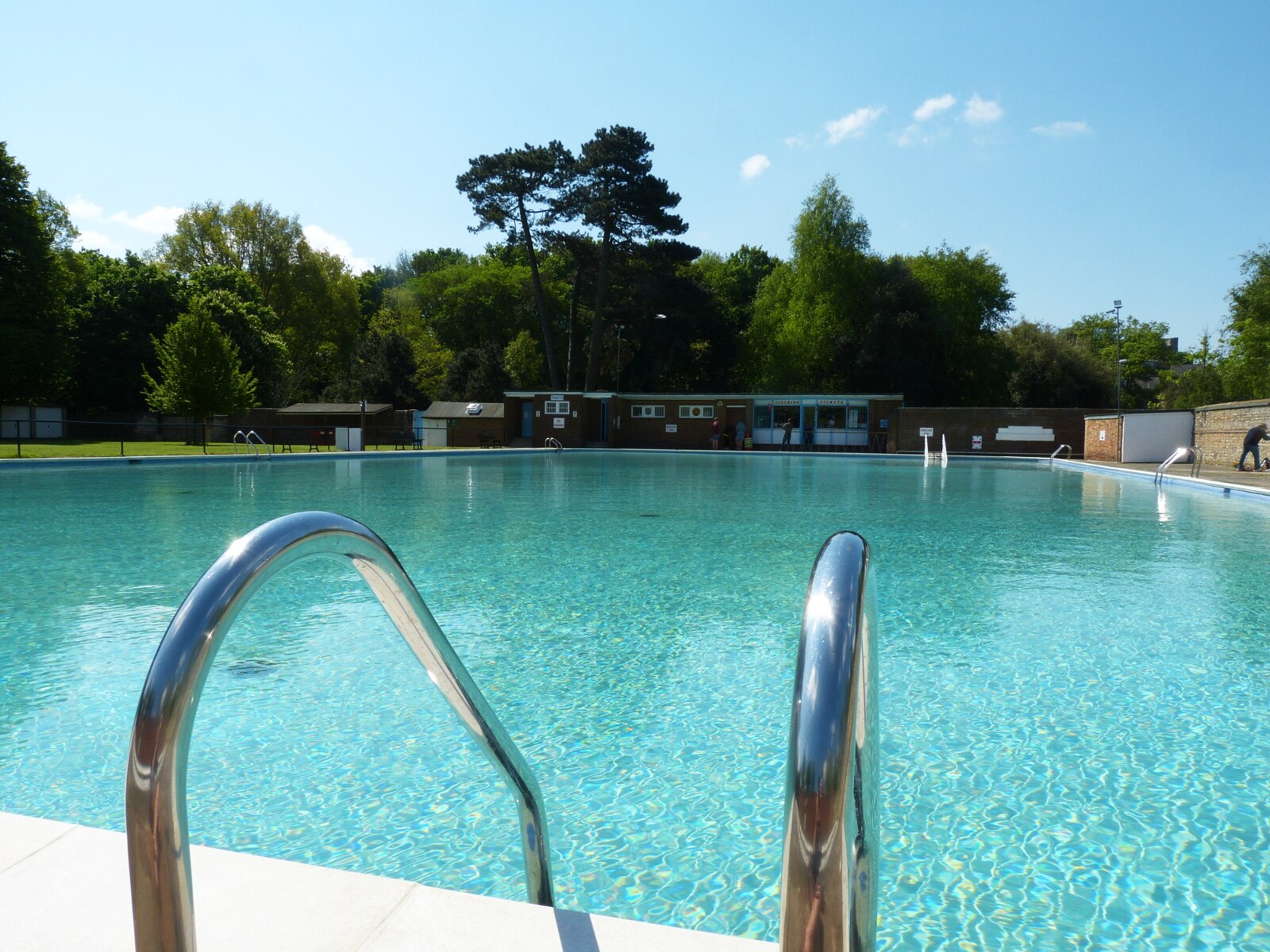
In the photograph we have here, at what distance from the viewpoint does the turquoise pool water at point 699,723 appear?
110 inches

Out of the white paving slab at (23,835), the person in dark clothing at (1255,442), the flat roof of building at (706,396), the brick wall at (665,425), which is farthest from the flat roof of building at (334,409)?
the white paving slab at (23,835)

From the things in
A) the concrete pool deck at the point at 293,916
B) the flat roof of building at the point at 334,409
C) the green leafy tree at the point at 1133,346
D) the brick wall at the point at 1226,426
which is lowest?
the concrete pool deck at the point at 293,916

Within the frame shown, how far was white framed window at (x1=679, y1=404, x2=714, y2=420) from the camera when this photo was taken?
39.9 meters

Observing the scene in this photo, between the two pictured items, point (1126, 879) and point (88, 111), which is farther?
point (88, 111)

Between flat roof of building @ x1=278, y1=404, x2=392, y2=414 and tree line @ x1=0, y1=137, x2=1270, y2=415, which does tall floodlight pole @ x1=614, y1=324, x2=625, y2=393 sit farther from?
flat roof of building @ x1=278, y1=404, x2=392, y2=414

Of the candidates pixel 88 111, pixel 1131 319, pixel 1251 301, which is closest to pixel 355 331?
pixel 88 111

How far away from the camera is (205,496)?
14023 millimetres

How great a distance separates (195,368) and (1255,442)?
34148 millimetres

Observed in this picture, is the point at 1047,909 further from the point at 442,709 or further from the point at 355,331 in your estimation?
the point at 355,331

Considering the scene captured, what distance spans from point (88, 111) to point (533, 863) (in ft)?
54.0

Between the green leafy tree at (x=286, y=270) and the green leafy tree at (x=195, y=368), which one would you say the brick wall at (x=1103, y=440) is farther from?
the green leafy tree at (x=286, y=270)

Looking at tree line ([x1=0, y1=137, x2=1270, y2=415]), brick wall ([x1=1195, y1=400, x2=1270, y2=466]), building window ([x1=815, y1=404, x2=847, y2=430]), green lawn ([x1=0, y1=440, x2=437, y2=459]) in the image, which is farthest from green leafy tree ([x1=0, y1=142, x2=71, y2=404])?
brick wall ([x1=1195, y1=400, x2=1270, y2=466])

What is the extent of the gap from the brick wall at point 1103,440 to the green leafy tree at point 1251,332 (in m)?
21.0

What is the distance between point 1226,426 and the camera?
77.3 ft
